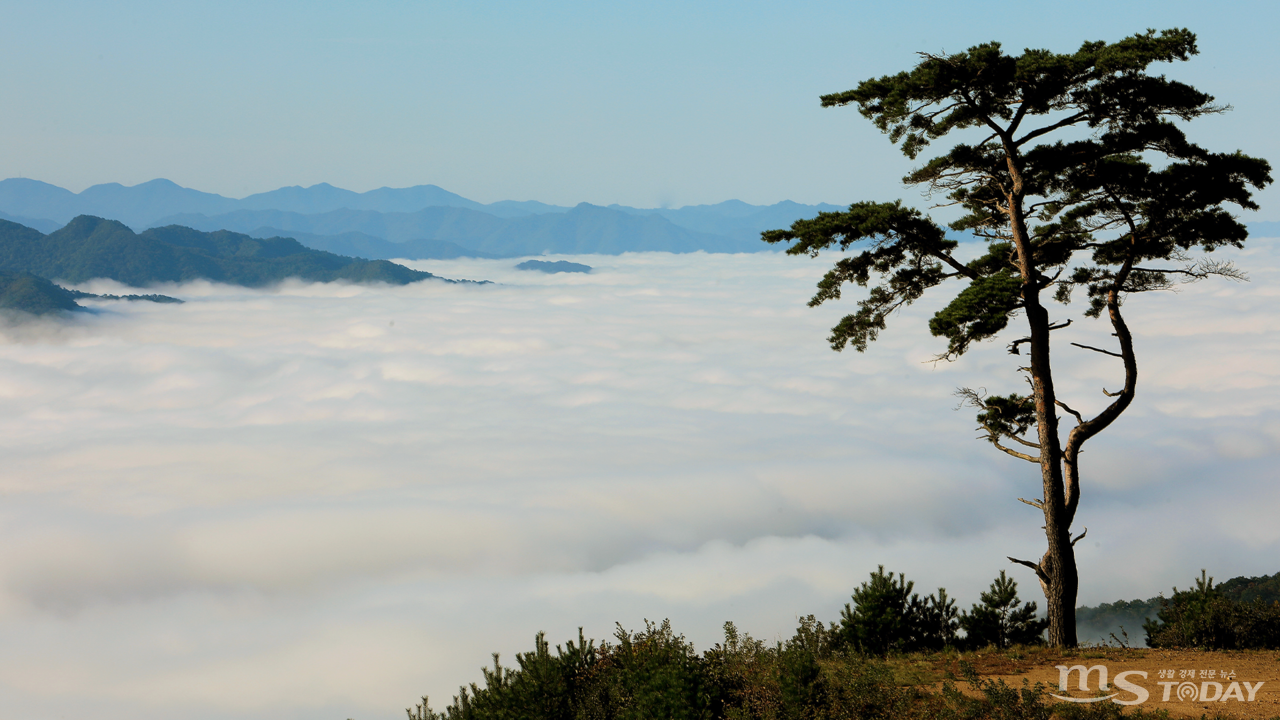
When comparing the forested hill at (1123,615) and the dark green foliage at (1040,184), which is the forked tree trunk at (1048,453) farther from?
the forested hill at (1123,615)

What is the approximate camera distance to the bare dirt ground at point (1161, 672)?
1147 centimetres

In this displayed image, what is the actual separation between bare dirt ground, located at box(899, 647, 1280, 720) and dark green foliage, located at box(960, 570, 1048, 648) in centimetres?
204

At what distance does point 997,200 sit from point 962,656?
961 centimetres

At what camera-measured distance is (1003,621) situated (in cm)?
1806

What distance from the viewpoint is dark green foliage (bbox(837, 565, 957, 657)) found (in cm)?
1725

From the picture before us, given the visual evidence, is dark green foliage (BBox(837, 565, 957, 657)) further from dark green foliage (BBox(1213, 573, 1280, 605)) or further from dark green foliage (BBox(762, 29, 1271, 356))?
dark green foliage (BBox(1213, 573, 1280, 605))

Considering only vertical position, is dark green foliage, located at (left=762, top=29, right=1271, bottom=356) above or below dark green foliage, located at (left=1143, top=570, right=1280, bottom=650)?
above

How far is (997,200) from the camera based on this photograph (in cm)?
1838

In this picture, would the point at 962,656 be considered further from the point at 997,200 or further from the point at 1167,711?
the point at 997,200

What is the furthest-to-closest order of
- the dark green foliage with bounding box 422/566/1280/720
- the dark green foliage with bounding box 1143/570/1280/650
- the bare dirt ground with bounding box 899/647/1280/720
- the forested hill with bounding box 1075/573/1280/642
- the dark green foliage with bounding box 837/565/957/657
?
the forested hill with bounding box 1075/573/1280/642
the dark green foliage with bounding box 837/565/957/657
the dark green foliage with bounding box 1143/570/1280/650
the bare dirt ground with bounding box 899/647/1280/720
the dark green foliage with bounding box 422/566/1280/720

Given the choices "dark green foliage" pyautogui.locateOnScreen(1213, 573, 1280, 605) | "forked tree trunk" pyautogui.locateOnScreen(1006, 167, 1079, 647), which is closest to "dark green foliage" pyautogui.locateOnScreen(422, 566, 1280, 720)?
"forked tree trunk" pyautogui.locateOnScreen(1006, 167, 1079, 647)

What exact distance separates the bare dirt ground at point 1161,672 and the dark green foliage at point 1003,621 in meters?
2.04

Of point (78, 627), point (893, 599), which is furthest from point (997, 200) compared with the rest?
point (78, 627)

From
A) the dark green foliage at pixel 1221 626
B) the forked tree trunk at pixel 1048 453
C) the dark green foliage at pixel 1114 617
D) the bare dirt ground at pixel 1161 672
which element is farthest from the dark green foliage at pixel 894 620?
the dark green foliage at pixel 1114 617
